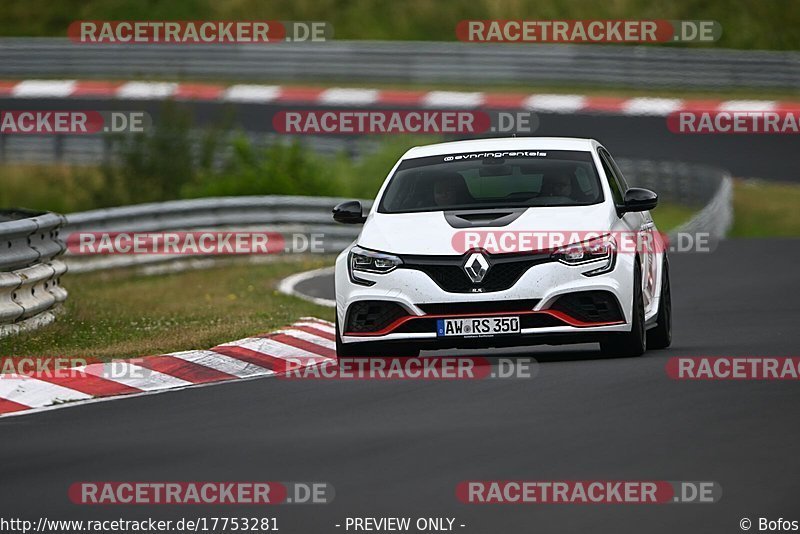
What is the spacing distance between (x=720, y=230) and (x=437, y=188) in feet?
46.2

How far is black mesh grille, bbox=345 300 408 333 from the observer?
37.4 feet

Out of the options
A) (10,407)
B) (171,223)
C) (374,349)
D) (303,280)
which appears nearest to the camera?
(10,407)

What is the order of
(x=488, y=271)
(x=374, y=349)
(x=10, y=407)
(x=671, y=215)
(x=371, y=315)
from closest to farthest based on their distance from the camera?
(x=10, y=407), (x=488, y=271), (x=371, y=315), (x=374, y=349), (x=671, y=215)

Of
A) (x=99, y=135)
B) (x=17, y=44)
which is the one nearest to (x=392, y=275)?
(x=99, y=135)

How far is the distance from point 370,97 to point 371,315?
27.1 m

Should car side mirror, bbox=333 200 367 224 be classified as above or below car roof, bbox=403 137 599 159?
below

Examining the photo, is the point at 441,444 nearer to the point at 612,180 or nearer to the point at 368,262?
the point at 368,262

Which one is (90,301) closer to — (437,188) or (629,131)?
(437,188)

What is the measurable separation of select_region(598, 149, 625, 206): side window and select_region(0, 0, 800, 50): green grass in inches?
1208

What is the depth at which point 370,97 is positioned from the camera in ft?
125

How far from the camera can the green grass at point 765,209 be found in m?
28.3

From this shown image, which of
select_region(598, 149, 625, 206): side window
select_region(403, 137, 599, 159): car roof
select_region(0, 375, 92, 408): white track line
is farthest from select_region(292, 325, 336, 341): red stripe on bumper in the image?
select_region(0, 375, 92, 408): white track line

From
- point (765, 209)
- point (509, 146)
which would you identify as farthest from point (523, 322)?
point (765, 209)

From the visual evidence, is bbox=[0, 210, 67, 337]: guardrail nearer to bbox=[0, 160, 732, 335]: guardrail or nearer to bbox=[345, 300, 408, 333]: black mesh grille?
bbox=[0, 160, 732, 335]: guardrail
